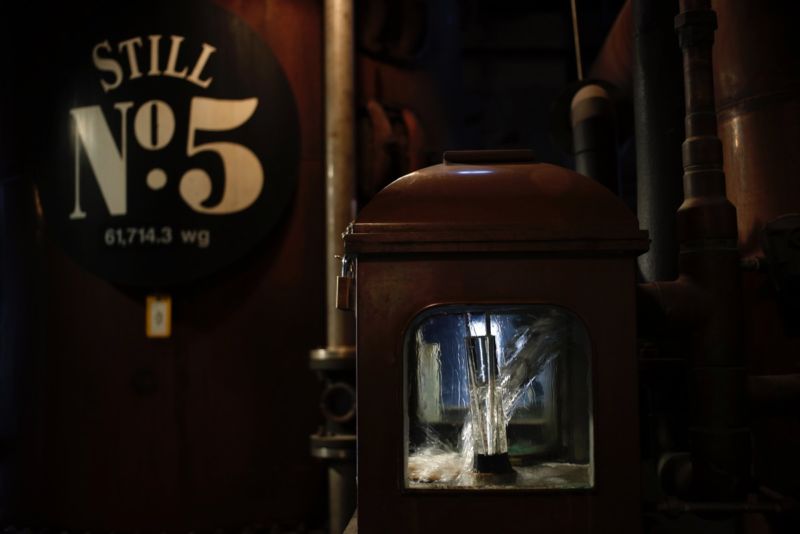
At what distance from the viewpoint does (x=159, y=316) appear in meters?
4.12

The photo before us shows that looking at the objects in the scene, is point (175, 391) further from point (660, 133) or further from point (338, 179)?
point (660, 133)

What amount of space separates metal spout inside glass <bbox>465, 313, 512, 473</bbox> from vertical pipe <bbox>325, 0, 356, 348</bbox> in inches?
72.1

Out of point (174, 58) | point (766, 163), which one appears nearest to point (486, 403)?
point (766, 163)

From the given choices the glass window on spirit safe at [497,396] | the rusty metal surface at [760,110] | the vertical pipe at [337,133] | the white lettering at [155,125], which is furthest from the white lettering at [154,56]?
the rusty metal surface at [760,110]

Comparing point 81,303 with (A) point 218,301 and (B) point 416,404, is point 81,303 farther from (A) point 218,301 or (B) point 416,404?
(B) point 416,404

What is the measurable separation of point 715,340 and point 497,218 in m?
0.83

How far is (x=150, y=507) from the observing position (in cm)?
406

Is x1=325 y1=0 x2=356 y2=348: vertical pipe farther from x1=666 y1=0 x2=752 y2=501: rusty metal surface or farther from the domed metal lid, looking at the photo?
x1=666 y1=0 x2=752 y2=501: rusty metal surface

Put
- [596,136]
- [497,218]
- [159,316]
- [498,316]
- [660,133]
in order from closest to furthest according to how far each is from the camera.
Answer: [497,218]
[498,316]
[660,133]
[159,316]
[596,136]

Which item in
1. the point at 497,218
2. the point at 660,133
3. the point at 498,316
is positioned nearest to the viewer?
the point at 497,218

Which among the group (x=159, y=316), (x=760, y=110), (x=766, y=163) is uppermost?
(x=760, y=110)

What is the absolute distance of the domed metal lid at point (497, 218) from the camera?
2137mm

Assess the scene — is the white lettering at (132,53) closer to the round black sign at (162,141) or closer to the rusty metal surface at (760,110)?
the round black sign at (162,141)

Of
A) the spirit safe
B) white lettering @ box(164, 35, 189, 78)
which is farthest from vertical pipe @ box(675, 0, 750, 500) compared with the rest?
white lettering @ box(164, 35, 189, 78)
